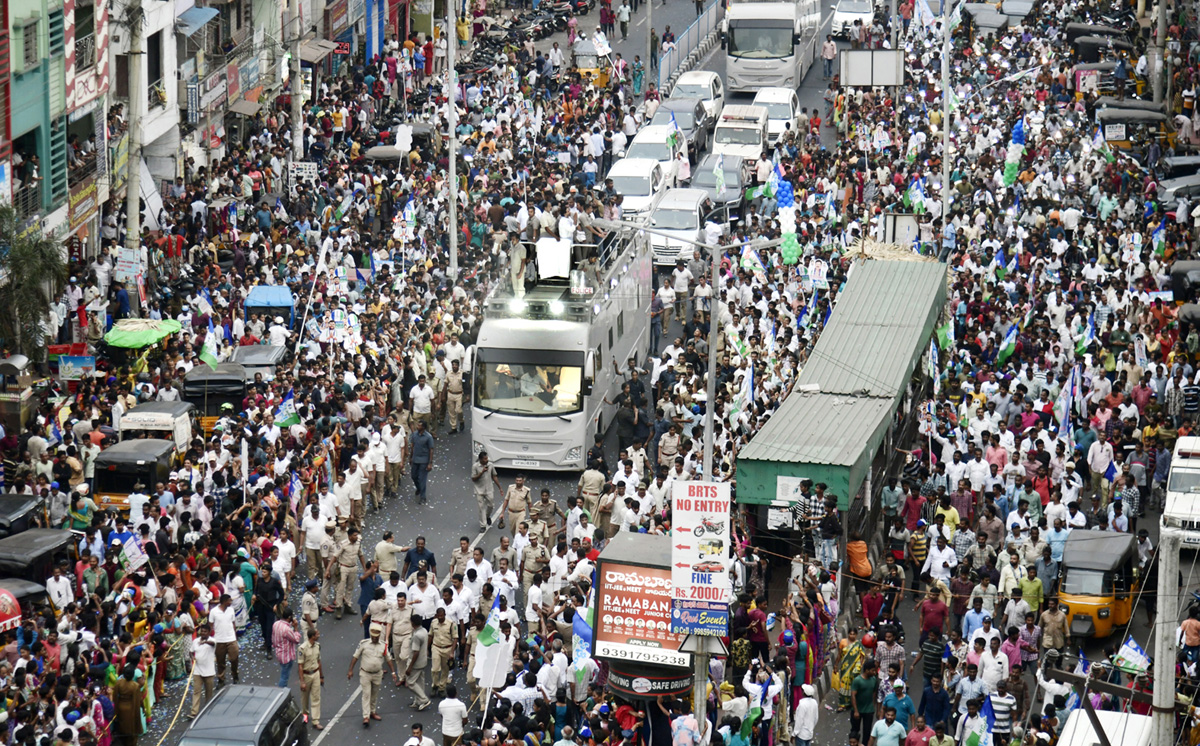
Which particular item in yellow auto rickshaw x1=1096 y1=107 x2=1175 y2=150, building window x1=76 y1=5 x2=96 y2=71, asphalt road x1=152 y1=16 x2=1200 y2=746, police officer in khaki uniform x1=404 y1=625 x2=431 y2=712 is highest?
building window x1=76 y1=5 x2=96 y2=71

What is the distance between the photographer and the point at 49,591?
24.6m

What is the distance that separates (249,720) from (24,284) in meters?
13.8

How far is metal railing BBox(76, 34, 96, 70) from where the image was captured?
127 feet

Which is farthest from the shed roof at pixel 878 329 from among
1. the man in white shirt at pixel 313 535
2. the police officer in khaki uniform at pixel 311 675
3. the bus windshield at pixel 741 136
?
the bus windshield at pixel 741 136

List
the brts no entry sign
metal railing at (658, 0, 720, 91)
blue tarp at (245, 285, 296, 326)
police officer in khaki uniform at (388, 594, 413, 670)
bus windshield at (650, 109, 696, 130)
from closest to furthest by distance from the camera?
the brts no entry sign
police officer in khaki uniform at (388, 594, 413, 670)
blue tarp at (245, 285, 296, 326)
bus windshield at (650, 109, 696, 130)
metal railing at (658, 0, 720, 91)

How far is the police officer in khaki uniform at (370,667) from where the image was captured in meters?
23.6

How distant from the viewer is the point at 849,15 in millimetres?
60812

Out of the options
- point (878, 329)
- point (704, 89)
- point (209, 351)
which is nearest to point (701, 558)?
point (878, 329)

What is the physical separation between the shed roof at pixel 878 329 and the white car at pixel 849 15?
1060 inches

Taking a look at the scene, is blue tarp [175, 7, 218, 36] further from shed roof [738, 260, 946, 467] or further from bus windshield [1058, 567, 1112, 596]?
bus windshield [1058, 567, 1112, 596]

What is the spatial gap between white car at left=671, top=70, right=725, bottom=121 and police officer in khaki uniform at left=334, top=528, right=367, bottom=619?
90.7 feet

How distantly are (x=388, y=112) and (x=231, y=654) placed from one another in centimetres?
3059

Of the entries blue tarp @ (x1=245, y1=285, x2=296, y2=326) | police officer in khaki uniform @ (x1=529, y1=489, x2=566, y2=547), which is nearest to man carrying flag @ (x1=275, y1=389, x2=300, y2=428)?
police officer in khaki uniform @ (x1=529, y1=489, x2=566, y2=547)

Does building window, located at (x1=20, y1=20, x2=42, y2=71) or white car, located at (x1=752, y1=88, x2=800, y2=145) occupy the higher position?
building window, located at (x1=20, y1=20, x2=42, y2=71)
